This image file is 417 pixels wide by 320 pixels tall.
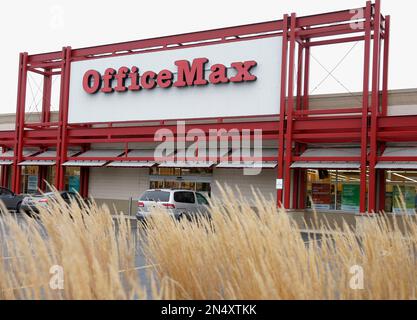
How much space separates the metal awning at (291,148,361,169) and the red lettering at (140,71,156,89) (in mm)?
7681

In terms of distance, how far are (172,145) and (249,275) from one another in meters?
19.9

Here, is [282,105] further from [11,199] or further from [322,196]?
[11,199]

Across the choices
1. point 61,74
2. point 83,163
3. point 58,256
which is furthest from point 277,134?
point 58,256

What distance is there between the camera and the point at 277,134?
2009 centimetres

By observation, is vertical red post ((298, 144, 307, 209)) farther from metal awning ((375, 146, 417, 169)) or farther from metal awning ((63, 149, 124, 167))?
metal awning ((63, 149, 124, 167))

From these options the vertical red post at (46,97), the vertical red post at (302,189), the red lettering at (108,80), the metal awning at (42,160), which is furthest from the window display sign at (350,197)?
the vertical red post at (46,97)

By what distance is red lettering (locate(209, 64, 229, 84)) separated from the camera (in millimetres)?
21156

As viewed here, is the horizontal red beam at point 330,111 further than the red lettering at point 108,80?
No

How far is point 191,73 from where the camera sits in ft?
72.3

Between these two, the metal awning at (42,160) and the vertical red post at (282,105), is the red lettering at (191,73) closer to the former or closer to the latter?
the vertical red post at (282,105)

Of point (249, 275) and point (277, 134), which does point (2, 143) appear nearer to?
point (277, 134)

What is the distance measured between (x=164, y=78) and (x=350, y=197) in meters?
9.42

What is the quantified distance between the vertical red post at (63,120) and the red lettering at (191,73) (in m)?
6.16

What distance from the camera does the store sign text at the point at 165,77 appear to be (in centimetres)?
2089
